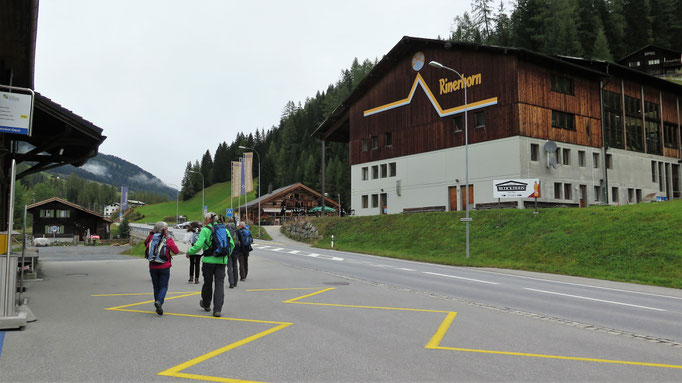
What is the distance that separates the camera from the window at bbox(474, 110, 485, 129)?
3744 centimetres

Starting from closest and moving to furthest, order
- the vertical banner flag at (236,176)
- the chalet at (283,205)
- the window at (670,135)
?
1. the window at (670,135)
2. the vertical banner flag at (236,176)
3. the chalet at (283,205)

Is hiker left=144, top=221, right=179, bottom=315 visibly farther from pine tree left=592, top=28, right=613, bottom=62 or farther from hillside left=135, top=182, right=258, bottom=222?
hillside left=135, top=182, right=258, bottom=222

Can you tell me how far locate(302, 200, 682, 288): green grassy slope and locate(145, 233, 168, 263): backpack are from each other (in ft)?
49.7

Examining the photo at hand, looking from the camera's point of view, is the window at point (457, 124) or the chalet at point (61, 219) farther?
the chalet at point (61, 219)

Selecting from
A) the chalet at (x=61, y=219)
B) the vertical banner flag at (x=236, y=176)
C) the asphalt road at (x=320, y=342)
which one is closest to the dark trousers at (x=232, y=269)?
the asphalt road at (x=320, y=342)

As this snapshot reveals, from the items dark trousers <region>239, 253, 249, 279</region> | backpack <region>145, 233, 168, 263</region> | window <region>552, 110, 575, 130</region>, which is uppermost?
window <region>552, 110, 575, 130</region>

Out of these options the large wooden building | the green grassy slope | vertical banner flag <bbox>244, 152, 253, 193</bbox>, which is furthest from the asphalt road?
vertical banner flag <bbox>244, 152, 253, 193</bbox>

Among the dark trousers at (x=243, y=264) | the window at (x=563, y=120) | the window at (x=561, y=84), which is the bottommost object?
the dark trousers at (x=243, y=264)

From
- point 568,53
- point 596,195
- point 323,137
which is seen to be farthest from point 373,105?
point 568,53

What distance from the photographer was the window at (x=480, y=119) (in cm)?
3744

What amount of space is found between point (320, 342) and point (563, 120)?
35.8 meters

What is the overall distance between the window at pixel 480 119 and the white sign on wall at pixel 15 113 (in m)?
Answer: 32.3

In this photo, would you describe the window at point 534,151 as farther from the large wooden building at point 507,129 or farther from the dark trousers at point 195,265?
the dark trousers at point 195,265

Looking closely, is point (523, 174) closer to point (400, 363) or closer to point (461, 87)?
point (461, 87)
